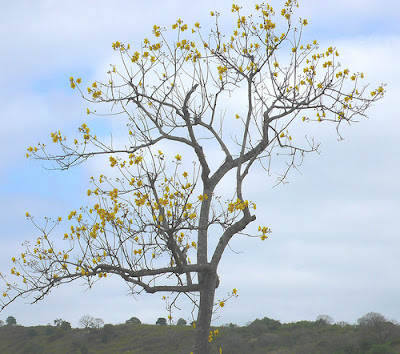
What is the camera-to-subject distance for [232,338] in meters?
53.6

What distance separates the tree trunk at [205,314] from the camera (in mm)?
10867

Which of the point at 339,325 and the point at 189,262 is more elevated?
the point at 339,325

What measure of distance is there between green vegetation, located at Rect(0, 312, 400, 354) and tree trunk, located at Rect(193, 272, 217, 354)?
3228 centimetres

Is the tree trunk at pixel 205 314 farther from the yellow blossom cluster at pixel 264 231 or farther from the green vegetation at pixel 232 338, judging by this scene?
the green vegetation at pixel 232 338

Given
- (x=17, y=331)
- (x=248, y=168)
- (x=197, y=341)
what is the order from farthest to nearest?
(x=17, y=331), (x=248, y=168), (x=197, y=341)

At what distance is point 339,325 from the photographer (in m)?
57.8

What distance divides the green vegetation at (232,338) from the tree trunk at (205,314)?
32.3 meters

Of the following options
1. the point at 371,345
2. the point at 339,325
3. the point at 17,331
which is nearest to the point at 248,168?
the point at 371,345

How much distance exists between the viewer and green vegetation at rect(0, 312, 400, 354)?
→ 45.9m

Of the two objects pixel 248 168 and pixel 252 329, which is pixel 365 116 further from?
pixel 252 329

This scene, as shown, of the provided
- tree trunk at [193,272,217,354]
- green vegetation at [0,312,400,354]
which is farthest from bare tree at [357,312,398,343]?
tree trunk at [193,272,217,354]

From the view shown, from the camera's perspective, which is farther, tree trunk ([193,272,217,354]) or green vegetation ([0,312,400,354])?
green vegetation ([0,312,400,354])

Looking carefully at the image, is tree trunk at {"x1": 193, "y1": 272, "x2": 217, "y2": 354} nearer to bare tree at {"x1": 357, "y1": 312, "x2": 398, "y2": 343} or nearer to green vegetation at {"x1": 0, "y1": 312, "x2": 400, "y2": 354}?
green vegetation at {"x1": 0, "y1": 312, "x2": 400, "y2": 354}

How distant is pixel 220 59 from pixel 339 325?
51.5m
